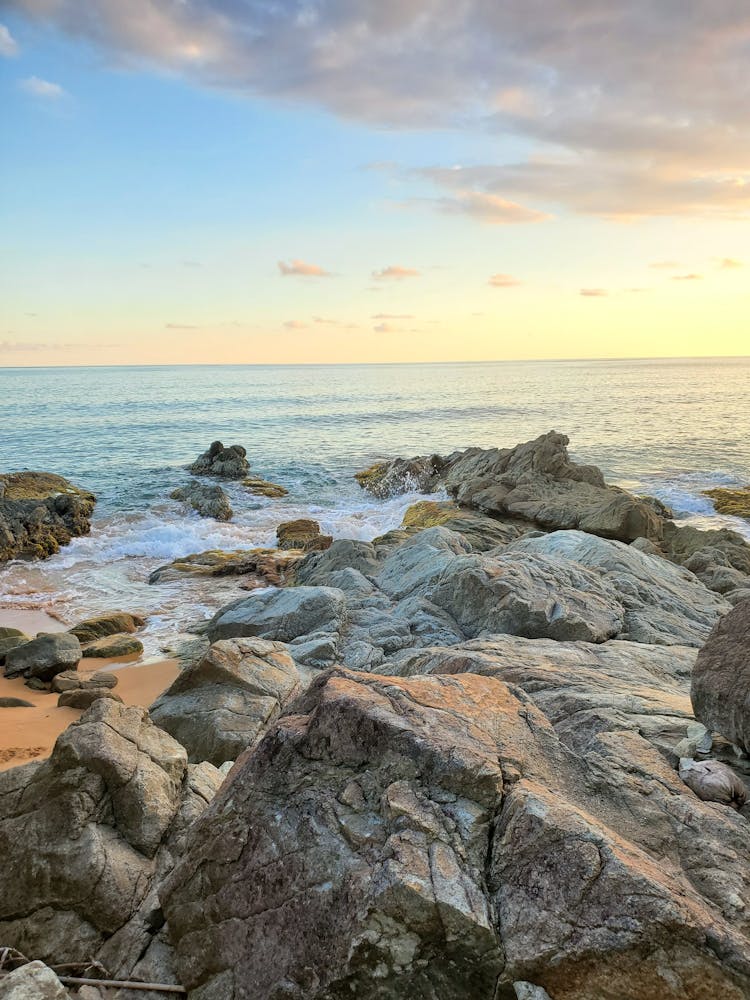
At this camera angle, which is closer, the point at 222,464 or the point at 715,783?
the point at 715,783

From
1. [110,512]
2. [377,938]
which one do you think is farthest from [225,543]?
[377,938]

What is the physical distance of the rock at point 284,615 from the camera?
31.3 ft

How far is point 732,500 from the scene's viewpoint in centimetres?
2573

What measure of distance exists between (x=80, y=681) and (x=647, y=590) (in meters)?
8.34

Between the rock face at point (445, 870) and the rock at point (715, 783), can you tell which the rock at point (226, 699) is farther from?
the rock at point (715, 783)

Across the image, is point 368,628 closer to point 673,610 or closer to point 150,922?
point 673,610

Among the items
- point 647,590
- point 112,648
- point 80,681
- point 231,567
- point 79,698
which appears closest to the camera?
point 79,698

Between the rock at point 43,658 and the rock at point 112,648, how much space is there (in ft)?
2.01

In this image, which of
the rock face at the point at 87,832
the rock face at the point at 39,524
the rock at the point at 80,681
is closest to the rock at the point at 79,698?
the rock at the point at 80,681

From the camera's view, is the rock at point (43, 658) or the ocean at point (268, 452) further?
the ocean at point (268, 452)

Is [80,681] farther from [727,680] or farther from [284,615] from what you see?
[727,680]

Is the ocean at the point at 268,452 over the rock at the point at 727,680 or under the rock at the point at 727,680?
under

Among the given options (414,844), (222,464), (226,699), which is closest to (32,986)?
(414,844)

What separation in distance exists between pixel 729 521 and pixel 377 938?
24.1m
